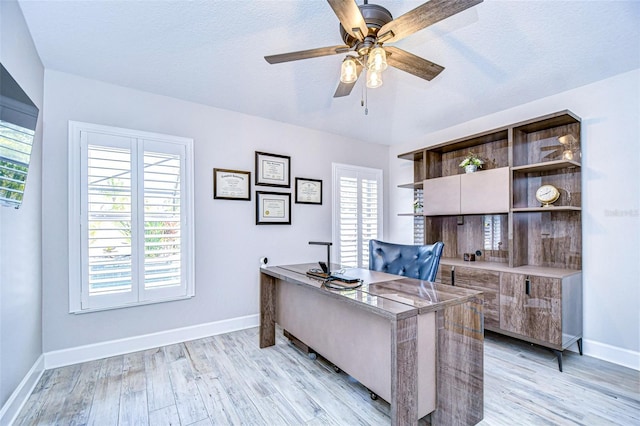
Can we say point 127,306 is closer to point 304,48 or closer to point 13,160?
point 13,160

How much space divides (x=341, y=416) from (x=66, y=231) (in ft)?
8.77

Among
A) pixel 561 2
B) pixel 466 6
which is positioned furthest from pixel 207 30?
pixel 561 2

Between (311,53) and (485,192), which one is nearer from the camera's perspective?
(311,53)

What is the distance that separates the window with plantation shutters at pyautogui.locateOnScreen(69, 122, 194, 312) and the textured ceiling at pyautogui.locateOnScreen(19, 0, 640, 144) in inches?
23.5

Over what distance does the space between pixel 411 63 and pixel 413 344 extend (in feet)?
5.35

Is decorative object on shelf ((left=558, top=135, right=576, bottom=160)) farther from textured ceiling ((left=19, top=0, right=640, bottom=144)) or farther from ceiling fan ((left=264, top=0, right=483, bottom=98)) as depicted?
ceiling fan ((left=264, top=0, right=483, bottom=98))

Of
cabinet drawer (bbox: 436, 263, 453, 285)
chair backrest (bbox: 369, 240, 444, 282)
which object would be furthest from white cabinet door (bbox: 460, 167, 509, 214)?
chair backrest (bbox: 369, 240, 444, 282)

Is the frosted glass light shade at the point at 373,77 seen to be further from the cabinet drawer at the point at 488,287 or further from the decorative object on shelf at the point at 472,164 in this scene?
the cabinet drawer at the point at 488,287

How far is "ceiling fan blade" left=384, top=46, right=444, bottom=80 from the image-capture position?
1.68 m

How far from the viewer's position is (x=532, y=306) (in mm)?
2512

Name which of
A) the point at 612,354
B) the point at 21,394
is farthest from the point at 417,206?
the point at 21,394

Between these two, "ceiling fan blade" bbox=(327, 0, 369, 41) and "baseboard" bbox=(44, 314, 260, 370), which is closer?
"ceiling fan blade" bbox=(327, 0, 369, 41)

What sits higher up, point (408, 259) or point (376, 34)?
point (376, 34)

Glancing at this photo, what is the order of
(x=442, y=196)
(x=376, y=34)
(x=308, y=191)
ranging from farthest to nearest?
1. (x=308, y=191)
2. (x=442, y=196)
3. (x=376, y=34)
